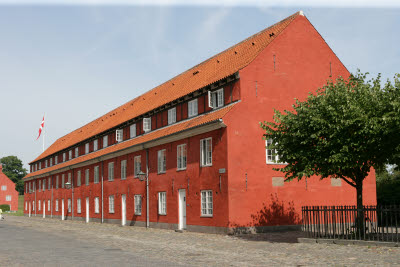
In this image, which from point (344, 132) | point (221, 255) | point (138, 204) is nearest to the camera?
point (221, 255)

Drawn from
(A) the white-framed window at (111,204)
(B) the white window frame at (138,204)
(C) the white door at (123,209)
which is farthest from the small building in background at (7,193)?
(B) the white window frame at (138,204)

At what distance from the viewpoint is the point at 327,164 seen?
17.0 meters

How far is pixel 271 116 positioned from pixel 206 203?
5.82m

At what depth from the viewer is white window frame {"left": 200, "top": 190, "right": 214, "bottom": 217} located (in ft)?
76.6

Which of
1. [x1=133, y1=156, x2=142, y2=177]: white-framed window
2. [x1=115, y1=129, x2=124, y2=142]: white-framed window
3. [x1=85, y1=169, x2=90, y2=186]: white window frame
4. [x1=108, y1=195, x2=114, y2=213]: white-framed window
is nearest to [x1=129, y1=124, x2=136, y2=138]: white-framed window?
[x1=115, y1=129, x2=124, y2=142]: white-framed window

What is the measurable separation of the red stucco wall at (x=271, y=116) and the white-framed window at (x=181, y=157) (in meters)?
4.40

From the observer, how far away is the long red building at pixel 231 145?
22.5m

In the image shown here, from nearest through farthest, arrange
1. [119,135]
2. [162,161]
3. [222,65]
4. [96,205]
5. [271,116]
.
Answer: [271,116], [222,65], [162,161], [119,135], [96,205]

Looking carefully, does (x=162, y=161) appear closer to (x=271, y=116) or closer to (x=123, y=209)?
(x=123, y=209)

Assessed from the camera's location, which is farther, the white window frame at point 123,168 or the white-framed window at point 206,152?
the white window frame at point 123,168

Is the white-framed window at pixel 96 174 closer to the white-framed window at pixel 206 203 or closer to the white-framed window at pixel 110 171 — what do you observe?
the white-framed window at pixel 110 171

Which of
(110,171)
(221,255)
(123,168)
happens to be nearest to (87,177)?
(110,171)

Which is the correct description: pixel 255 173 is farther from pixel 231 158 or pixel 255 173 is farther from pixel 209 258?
pixel 209 258

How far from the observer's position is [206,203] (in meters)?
23.7
